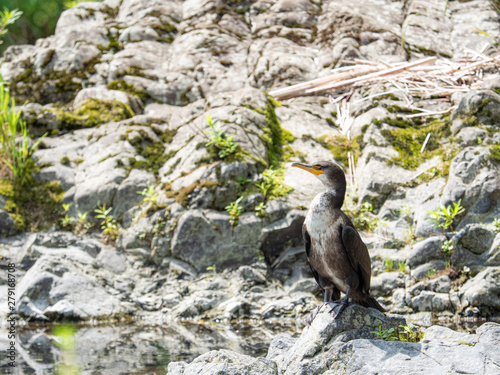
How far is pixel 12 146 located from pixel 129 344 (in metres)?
4.77

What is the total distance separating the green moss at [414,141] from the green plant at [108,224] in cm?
467

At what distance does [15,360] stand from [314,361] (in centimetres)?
286

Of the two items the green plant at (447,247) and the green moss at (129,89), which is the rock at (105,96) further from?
the green plant at (447,247)

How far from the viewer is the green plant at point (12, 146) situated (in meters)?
7.64

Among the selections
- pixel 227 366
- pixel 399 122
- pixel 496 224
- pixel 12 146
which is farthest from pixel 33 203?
pixel 496 224

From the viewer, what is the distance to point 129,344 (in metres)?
4.72

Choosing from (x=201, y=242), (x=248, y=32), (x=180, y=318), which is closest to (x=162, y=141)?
(x=201, y=242)

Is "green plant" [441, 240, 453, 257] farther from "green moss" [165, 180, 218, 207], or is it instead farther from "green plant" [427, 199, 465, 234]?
"green moss" [165, 180, 218, 207]

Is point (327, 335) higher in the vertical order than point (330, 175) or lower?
lower

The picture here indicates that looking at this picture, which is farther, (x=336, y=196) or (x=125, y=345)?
(x=125, y=345)

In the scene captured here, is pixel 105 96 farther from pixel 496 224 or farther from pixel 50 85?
pixel 496 224

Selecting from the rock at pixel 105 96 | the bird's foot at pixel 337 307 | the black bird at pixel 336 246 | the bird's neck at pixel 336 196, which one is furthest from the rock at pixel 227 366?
the rock at pixel 105 96

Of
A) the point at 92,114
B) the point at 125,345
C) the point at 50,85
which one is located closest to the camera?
the point at 125,345

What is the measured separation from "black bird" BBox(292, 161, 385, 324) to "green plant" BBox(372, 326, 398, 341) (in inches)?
10.7
